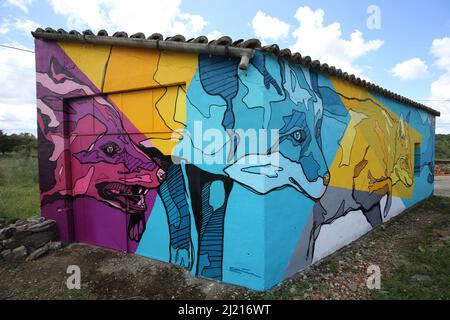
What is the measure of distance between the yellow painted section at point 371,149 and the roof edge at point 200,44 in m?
0.49

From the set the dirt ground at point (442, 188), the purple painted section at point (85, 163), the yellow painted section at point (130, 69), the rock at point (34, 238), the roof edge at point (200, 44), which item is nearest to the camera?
the roof edge at point (200, 44)

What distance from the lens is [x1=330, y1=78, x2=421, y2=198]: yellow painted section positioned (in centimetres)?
519

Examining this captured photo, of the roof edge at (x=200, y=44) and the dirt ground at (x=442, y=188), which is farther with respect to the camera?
the dirt ground at (x=442, y=188)

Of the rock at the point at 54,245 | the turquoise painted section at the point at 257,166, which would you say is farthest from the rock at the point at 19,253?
the turquoise painted section at the point at 257,166

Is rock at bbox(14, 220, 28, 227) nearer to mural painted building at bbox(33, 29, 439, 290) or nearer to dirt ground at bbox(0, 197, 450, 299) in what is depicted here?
mural painted building at bbox(33, 29, 439, 290)

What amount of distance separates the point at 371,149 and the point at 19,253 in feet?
23.6

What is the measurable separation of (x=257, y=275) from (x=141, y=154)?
263cm

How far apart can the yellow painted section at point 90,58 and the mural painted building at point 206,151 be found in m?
0.02

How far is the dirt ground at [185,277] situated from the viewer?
145 inches

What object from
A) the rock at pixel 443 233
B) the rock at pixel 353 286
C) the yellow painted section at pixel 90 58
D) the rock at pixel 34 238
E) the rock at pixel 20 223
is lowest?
the rock at pixel 353 286

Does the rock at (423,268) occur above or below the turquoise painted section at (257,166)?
below

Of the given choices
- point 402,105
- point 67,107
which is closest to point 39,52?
point 67,107

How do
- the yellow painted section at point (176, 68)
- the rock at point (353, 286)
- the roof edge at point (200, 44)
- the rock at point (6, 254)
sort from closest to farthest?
the roof edge at point (200, 44), the rock at point (353, 286), the yellow painted section at point (176, 68), the rock at point (6, 254)

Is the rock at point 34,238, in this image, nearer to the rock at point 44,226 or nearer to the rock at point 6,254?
the rock at point 44,226
